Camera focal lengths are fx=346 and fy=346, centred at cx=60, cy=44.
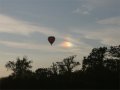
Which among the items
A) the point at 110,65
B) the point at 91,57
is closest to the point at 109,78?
the point at 110,65

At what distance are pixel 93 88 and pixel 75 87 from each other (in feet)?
7.89

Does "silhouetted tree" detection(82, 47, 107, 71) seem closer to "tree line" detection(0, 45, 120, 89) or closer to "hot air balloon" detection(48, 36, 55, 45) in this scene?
"tree line" detection(0, 45, 120, 89)

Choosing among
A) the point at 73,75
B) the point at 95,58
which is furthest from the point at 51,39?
the point at 95,58

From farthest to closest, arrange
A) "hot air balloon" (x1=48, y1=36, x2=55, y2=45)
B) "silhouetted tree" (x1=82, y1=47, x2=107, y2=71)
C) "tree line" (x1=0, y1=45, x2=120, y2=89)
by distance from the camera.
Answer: "silhouetted tree" (x1=82, y1=47, x2=107, y2=71), "hot air balloon" (x1=48, y1=36, x2=55, y2=45), "tree line" (x1=0, y1=45, x2=120, y2=89)

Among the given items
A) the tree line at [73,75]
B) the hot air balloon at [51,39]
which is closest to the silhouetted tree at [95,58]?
the tree line at [73,75]

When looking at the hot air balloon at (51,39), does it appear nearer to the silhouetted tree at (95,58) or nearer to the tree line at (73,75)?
the tree line at (73,75)

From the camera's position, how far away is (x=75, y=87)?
4328 cm

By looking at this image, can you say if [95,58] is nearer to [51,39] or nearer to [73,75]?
[73,75]

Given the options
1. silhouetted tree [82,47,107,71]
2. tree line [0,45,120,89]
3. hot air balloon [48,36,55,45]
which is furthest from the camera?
silhouetted tree [82,47,107,71]

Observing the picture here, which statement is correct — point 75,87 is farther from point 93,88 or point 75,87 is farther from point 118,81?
point 118,81

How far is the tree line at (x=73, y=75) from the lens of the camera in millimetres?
42000

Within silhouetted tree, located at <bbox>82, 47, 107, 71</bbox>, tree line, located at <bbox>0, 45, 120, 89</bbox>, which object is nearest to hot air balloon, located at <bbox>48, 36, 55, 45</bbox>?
tree line, located at <bbox>0, 45, 120, 89</bbox>

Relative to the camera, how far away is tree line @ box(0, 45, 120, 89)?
138 ft

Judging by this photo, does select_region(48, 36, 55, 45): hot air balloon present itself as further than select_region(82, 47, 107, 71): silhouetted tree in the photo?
No
